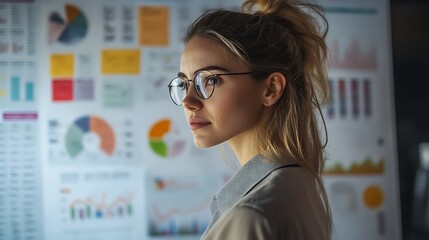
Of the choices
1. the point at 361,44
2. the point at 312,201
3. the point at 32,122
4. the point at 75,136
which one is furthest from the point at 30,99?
the point at 361,44

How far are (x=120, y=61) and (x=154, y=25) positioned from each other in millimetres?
180

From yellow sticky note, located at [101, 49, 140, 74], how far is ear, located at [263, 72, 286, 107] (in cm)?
86

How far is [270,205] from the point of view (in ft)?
2.24

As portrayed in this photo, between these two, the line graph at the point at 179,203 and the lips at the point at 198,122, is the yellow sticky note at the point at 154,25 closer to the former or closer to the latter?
the line graph at the point at 179,203

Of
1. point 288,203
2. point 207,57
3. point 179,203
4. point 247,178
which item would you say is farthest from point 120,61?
point 288,203

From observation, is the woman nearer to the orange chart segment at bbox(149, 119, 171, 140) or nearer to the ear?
the ear

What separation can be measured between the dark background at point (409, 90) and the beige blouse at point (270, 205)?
1157 millimetres

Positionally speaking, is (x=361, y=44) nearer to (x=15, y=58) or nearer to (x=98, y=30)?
(x=98, y=30)

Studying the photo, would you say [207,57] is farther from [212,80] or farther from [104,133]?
[104,133]

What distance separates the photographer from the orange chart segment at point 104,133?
5.26 ft

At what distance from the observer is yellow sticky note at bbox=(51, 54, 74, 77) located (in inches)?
62.2

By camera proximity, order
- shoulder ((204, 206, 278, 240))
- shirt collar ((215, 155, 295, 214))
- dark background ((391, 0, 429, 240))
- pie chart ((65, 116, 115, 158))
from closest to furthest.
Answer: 1. shoulder ((204, 206, 278, 240))
2. shirt collar ((215, 155, 295, 214))
3. pie chart ((65, 116, 115, 158))
4. dark background ((391, 0, 429, 240))

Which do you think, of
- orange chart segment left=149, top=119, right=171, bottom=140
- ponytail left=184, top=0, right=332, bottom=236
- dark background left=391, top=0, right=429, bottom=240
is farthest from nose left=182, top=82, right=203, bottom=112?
dark background left=391, top=0, right=429, bottom=240

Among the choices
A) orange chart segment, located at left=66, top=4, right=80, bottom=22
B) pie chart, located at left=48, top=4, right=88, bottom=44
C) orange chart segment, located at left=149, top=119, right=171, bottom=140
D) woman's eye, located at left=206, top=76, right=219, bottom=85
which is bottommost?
orange chart segment, located at left=149, top=119, right=171, bottom=140
